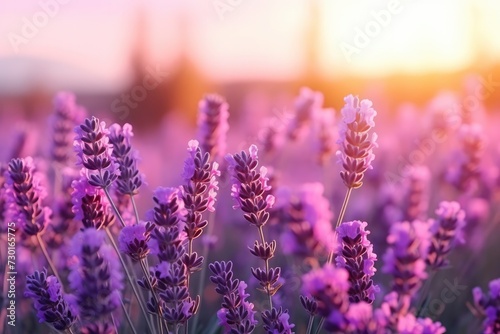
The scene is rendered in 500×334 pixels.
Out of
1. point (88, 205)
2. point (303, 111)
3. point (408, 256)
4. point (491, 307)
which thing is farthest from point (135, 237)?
point (303, 111)

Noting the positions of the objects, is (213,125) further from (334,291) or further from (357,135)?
(334,291)

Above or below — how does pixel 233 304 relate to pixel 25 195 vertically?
below

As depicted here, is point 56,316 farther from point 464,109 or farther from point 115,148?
point 464,109

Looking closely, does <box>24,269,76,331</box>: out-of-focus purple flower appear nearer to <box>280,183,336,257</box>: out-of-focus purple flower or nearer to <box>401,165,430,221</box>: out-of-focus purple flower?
<box>280,183,336,257</box>: out-of-focus purple flower

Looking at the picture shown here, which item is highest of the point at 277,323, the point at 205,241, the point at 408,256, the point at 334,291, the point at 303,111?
the point at 303,111

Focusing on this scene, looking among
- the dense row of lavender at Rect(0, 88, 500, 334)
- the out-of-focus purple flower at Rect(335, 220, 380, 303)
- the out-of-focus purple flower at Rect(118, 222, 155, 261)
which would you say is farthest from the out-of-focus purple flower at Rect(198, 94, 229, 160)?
the out-of-focus purple flower at Rect(335, 220, 380, 303)

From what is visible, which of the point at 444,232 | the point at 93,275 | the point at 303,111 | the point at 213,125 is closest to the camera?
the point at 93,275

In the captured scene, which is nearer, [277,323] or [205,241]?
[277,323]
